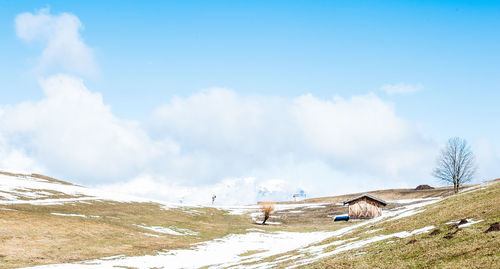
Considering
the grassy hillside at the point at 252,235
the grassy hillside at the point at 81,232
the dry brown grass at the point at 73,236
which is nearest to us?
the grassy hillside at the point at 252,235

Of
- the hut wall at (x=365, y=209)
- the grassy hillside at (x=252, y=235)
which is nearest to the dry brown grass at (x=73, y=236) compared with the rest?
the grassy hillside at (x=252, y=235)

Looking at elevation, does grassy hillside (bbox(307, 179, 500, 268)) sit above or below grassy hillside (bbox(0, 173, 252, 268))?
above

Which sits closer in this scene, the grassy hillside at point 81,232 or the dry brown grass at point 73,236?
the dry brown grass at point 73,236

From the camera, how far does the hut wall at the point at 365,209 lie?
90.6 meters

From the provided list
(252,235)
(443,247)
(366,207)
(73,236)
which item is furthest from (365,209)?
(443,247)

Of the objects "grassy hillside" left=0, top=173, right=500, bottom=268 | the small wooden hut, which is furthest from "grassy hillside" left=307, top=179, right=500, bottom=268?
the small wooden hut

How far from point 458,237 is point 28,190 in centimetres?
10300

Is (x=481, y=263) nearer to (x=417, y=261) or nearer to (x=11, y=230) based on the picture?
(x=417, y=261)

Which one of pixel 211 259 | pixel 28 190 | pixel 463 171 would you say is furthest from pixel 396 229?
pixel 28 190

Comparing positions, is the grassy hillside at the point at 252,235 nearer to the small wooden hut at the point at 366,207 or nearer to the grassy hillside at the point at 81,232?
the grassy hillside at the point at 81,232

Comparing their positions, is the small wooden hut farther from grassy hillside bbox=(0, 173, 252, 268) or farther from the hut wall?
grassy hillside bbox=(0, 173, 252, 268)

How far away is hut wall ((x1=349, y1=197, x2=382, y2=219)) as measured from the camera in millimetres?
90562

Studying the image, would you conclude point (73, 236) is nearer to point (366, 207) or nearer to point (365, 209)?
point (365, 209)

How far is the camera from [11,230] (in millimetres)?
51438
